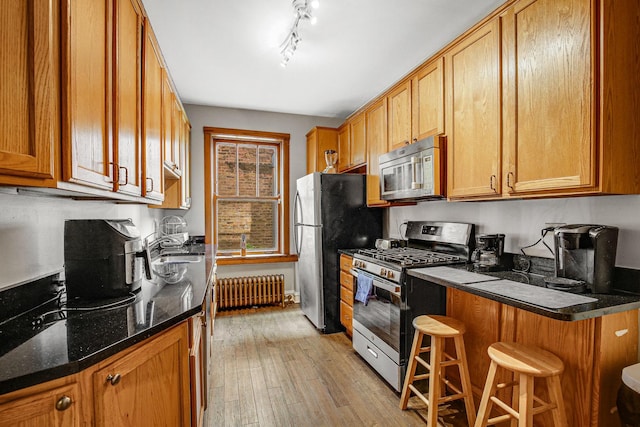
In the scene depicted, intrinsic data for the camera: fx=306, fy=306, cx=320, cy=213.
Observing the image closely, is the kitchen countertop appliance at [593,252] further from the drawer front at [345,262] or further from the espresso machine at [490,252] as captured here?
the drawer front at [345,262]

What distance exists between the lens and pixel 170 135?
8.59 feet

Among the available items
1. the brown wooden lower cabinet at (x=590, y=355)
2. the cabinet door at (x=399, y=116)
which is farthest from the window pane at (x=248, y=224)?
the brown wooden lower cabinet at (x=590, y=355)

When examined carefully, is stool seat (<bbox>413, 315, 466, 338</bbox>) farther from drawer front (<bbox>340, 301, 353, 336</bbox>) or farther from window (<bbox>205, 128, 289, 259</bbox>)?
window (<bbox>205, 128, 289, 259</bbox>)

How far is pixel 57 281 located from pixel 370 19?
2.49 metres

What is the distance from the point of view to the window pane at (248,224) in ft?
14.2

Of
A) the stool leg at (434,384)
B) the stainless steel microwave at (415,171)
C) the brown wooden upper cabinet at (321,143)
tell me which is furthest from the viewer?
the brown wooden upper cabinet at (321,143)

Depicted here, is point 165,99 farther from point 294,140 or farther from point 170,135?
point 294,140

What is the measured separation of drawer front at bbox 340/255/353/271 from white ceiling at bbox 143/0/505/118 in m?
1.89

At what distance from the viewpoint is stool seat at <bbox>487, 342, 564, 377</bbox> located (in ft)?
4.49

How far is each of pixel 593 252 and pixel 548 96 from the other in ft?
2.71

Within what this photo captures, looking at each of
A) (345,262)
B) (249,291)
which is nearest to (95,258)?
(345,262)

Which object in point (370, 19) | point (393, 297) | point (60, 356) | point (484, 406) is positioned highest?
point (370, 19)

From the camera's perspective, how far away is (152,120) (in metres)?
2.01

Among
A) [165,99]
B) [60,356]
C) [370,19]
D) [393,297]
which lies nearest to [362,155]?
[370,19]
